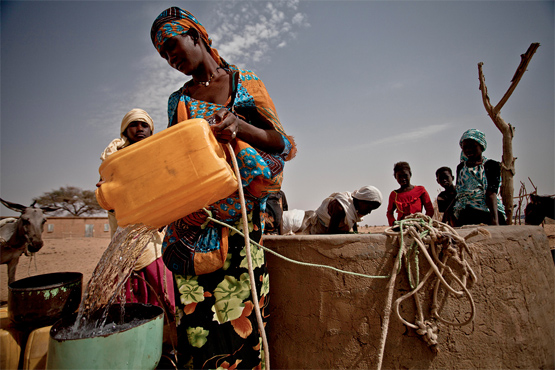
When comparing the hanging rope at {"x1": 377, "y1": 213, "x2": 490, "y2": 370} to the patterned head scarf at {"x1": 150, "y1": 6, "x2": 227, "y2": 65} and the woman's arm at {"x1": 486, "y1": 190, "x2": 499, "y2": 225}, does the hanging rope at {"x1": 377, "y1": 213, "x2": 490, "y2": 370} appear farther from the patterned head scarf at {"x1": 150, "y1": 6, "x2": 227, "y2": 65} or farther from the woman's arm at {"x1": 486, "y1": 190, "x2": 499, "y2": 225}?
the woman's arm at {"x1": 486, "y1": 190, "x2": 499, "y2": 225}

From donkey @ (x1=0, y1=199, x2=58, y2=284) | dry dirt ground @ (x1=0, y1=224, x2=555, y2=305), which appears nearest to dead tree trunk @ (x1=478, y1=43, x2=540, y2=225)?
dry dirt ground @ (x1=0, y1=224, x2=555, y2=305)

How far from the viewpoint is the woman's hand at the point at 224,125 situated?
1099mm

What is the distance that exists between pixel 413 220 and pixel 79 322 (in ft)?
6.50

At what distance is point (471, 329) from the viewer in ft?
5.21

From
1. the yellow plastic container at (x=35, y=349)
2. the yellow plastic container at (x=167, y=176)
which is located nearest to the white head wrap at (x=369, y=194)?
the yellow plastic container at (x=167, y=176)

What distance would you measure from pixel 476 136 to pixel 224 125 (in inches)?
155

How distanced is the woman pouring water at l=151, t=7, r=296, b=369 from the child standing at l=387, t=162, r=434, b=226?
388cm

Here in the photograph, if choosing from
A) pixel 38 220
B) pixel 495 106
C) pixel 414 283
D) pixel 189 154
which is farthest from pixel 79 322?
pixel 495 106

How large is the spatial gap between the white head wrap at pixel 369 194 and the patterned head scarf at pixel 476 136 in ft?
4.49

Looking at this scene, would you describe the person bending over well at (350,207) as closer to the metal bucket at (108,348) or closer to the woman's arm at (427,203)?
the woman's arm at (427,203)

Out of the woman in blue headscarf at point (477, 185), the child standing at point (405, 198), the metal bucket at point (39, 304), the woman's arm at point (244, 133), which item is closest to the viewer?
the woman's arm at point (244, 133)

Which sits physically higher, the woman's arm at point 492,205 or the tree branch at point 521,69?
the tree branch at point 521,69

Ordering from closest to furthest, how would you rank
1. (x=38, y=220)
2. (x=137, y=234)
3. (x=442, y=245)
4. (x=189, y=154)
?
1. (x=189, y=154)
2. (x=137, y=234)
3. (x=442, y=245)
4. (x=38, y=220)

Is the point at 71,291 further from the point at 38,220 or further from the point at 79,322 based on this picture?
the point at 38,220
